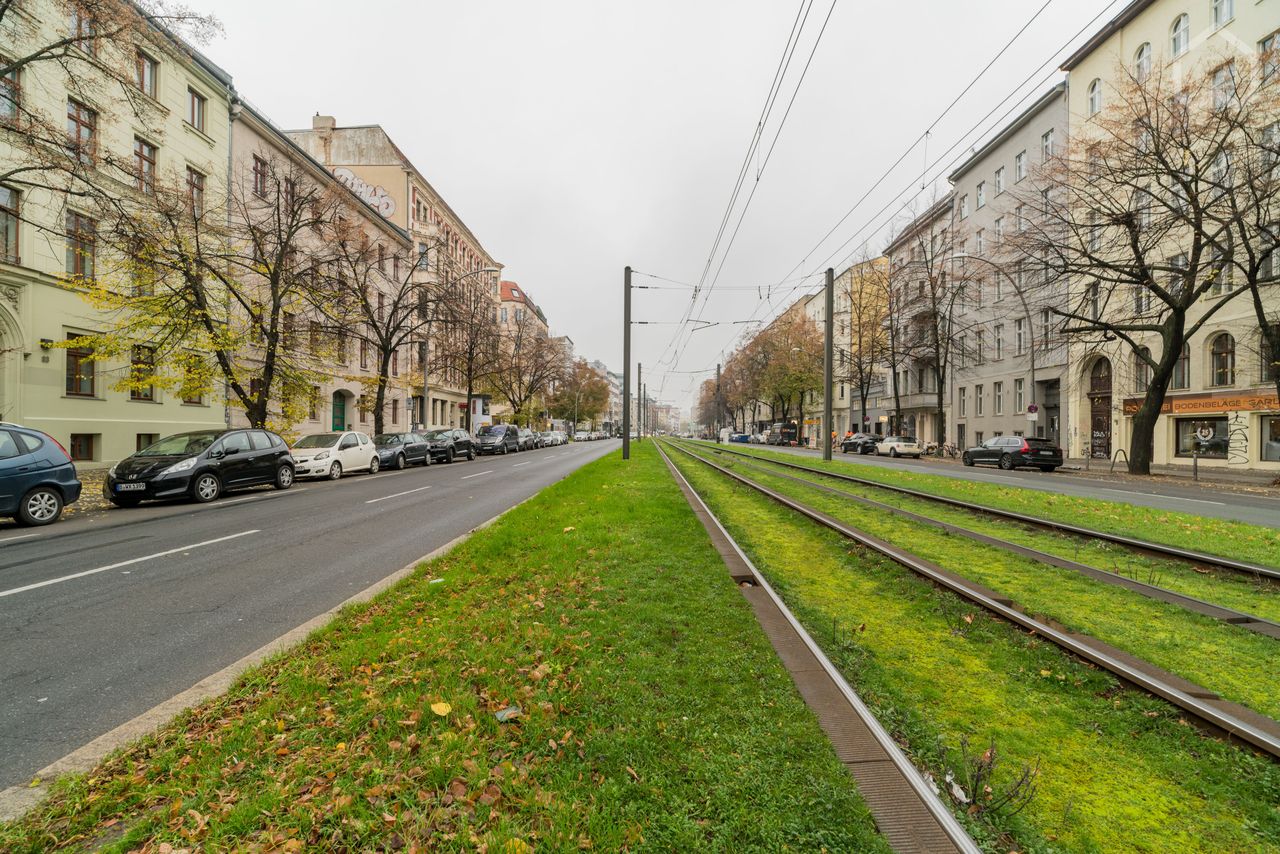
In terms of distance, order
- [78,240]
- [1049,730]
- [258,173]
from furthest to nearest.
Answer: [258,173] < [78,240] < [1049,730]

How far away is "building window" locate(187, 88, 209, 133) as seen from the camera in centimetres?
2321

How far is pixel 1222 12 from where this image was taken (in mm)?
23031

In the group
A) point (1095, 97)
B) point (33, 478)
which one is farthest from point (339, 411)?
point (1095, 97)

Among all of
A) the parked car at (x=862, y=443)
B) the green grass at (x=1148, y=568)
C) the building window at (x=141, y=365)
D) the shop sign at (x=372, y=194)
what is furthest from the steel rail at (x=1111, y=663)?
the shop sign at (x=372, y=194)

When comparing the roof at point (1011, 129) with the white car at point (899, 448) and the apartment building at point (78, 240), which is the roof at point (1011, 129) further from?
the apartment building at point (78, 240)

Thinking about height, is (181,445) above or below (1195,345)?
below

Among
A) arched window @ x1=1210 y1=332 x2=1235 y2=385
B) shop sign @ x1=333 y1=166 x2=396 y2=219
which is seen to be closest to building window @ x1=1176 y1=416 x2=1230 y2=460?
arched window @ x1=1210 y1=332 x2=1235 y2=385

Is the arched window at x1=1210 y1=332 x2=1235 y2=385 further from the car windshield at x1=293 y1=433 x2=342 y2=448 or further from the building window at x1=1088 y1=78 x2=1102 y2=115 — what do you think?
the car windshield at x1=293 y1=433 x2=342 y2=448

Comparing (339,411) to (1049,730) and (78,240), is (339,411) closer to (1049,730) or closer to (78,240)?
(78,240)

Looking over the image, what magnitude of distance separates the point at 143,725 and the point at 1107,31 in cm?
4120

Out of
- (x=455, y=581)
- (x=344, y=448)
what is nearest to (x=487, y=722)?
(x=455, y=581)

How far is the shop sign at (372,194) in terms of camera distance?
4047 centimetres

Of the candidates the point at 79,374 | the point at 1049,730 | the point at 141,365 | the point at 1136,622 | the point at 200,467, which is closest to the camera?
the point at 1049,730

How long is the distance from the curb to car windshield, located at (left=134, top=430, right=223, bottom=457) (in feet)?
35.9
